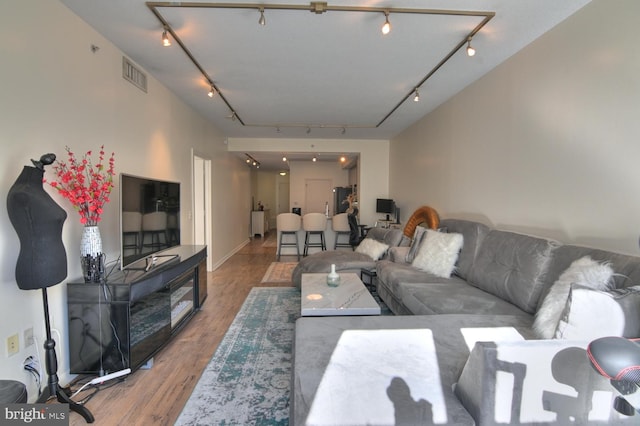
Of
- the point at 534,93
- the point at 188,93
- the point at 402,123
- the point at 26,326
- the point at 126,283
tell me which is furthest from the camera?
the point at 402,123

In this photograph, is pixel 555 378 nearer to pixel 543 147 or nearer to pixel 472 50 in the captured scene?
pixel 543 147

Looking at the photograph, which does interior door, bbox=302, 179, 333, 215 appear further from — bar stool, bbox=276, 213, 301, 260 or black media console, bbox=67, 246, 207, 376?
black media console, bbox=67, 246, 207, 376

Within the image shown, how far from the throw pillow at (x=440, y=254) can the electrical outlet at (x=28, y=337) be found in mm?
3214

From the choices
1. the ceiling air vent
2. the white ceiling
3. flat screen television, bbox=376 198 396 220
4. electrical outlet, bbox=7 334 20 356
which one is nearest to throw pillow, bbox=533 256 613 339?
the white ceiling

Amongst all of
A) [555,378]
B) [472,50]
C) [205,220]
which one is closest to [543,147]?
[472,50]

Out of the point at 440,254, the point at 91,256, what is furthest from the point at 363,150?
the point at 91,256

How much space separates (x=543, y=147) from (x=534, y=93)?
49 cm

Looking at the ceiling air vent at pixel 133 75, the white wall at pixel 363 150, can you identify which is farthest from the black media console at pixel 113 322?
the white wall at pixel 363 150

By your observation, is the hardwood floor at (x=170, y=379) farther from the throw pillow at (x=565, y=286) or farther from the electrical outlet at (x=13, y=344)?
the throw pillow at (x=565, y=286)

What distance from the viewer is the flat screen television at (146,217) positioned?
234 centimetres

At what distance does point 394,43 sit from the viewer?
8.66 feet

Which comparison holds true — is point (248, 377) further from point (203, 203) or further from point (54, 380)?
point (203, 203)

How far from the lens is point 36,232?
1.63 m

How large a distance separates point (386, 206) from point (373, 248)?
2.19 m
